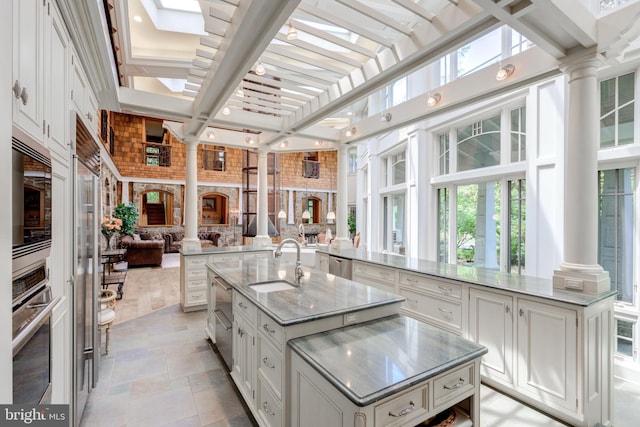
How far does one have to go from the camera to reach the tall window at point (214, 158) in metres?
12.4

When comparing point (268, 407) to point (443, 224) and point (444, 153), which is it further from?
point (444, 153)

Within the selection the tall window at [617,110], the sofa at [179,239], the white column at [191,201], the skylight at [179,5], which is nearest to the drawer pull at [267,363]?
the white column at [191,201]

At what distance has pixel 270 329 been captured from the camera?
6.07 feet

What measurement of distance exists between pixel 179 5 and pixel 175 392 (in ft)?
17.3

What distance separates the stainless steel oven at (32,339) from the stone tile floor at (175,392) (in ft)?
3.99

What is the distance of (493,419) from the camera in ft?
7.35

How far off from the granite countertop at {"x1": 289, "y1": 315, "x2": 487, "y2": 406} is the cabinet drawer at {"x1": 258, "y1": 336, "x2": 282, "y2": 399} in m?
0.22

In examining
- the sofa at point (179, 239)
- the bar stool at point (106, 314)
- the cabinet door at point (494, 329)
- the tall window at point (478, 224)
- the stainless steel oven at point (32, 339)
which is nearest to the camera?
the stainless steel oven at point (32, 339)

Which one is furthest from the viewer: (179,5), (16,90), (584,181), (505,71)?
(179,5)

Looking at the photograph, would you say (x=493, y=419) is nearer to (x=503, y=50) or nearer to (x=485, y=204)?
(x=485, y=204)

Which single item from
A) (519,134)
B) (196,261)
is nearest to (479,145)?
(519,134)

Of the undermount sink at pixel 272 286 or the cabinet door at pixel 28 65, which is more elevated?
the cabinet door at pixel 28 65

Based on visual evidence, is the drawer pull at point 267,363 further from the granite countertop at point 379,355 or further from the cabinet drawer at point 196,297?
the cabinet drawer at point 196,297

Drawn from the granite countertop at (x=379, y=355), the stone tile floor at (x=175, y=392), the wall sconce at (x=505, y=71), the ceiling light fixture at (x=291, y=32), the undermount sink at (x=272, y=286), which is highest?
the ceiling light fixture at (x=291, y=32)
